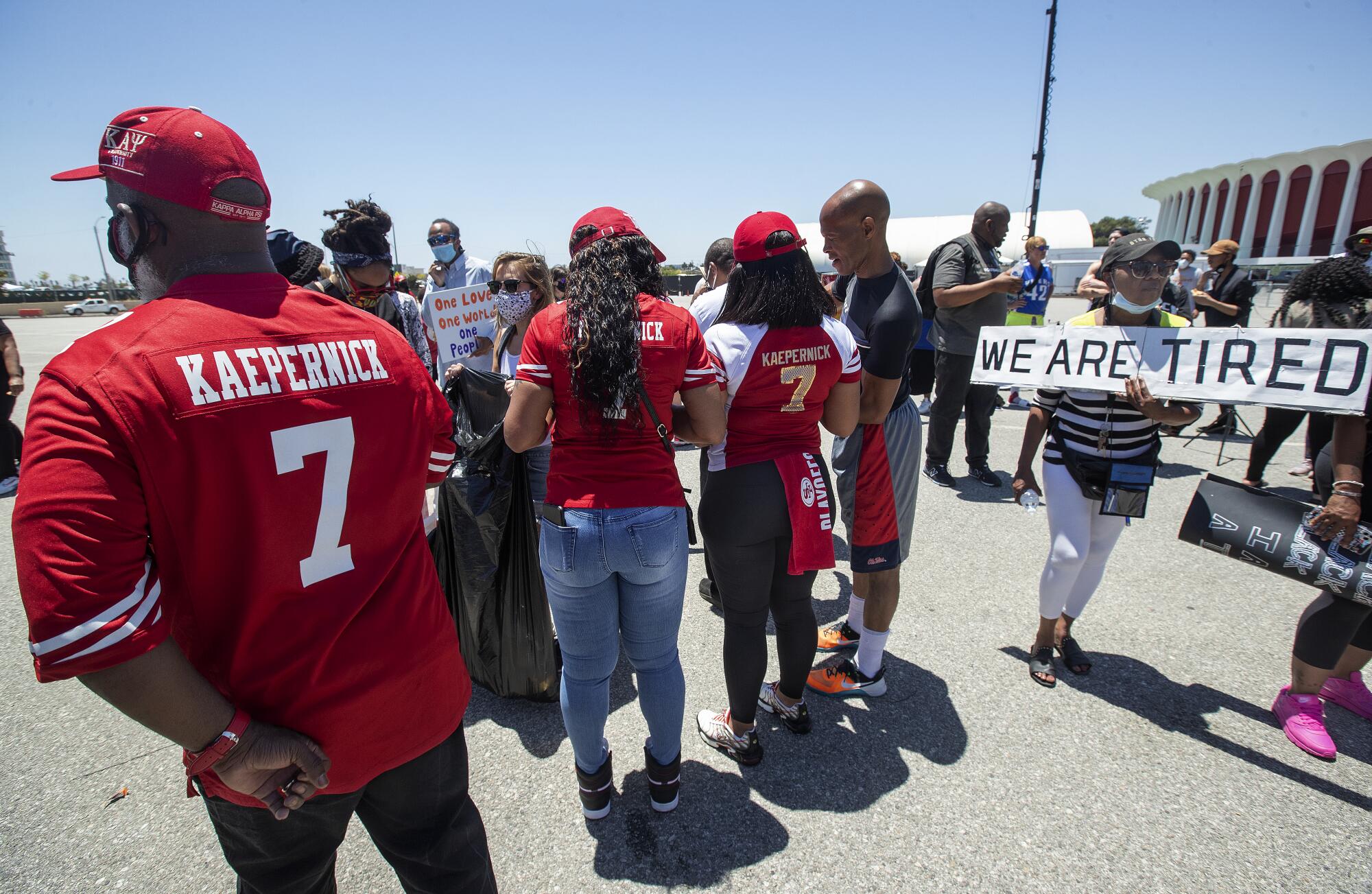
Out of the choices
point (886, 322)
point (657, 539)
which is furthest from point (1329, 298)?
point (657, 539)

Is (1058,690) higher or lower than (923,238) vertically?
lower

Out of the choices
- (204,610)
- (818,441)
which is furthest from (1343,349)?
(204,610)

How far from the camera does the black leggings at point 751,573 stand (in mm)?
2162

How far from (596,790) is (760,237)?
78.5 inches

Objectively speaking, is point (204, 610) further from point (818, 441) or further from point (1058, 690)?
point (1058, 690)

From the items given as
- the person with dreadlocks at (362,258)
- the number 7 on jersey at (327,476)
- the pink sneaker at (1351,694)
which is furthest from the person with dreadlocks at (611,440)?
the pink sneaker at (1351,694)

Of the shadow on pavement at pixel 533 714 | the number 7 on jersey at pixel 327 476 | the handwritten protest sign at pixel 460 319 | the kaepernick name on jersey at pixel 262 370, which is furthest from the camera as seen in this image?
the handwritten protest sign at pixel 460 319

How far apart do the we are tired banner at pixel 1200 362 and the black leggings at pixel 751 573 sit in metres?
1.34

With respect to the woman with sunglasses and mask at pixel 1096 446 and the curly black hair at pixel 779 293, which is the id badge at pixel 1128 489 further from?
the curly black hair at pixel 779 293

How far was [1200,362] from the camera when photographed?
2.57 meters

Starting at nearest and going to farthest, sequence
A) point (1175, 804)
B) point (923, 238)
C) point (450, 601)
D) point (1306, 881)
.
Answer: point (1306, 881) → point (1175, 804) → point (450, 601) → point (923, 238)

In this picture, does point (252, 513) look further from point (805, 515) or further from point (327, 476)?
point (805, 515)

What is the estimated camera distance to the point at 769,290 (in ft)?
6.89

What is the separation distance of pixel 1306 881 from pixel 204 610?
3.13m
